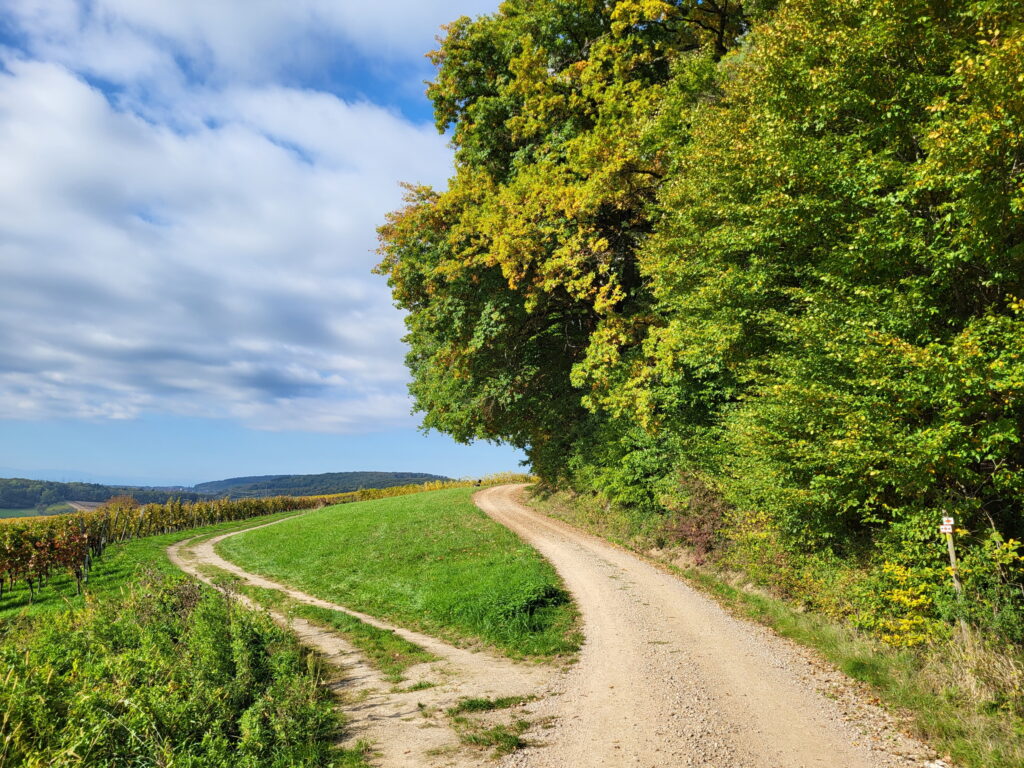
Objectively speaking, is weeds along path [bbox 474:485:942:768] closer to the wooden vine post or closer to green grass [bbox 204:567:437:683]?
the wooden vine post

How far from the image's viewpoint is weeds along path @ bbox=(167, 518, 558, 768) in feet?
19.9

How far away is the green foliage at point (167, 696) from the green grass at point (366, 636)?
4.20 ft

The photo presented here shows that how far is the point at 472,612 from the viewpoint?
11.6 m

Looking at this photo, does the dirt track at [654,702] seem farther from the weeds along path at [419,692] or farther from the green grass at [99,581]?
the green grass at [99,581]

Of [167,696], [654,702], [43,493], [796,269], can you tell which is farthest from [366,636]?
[43,493]

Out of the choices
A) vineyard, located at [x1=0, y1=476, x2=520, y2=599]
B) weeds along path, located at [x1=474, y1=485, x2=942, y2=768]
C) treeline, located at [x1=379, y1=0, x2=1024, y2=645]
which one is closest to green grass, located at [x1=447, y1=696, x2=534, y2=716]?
weeds along path, located at [x1=474, y1=485, x2=942, y2=768]

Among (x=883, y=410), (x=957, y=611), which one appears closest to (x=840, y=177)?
(x=883, y=410)

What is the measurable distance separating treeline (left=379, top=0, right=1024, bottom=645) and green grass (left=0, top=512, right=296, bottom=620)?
15.4 meters

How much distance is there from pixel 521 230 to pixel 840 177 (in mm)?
10535

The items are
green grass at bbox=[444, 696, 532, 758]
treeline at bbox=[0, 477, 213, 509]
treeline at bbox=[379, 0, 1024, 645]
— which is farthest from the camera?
treeline at bbox=[0, 477, 213, 509]

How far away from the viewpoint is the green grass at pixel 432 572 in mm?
10969

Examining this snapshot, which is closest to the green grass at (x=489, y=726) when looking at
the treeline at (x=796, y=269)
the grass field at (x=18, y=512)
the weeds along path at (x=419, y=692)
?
the weeds along path at (x=419, y=692)

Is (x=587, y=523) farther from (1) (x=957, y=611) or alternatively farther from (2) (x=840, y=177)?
(2) (x=840, y=177)

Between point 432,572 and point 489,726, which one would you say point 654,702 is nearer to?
point 489,726
